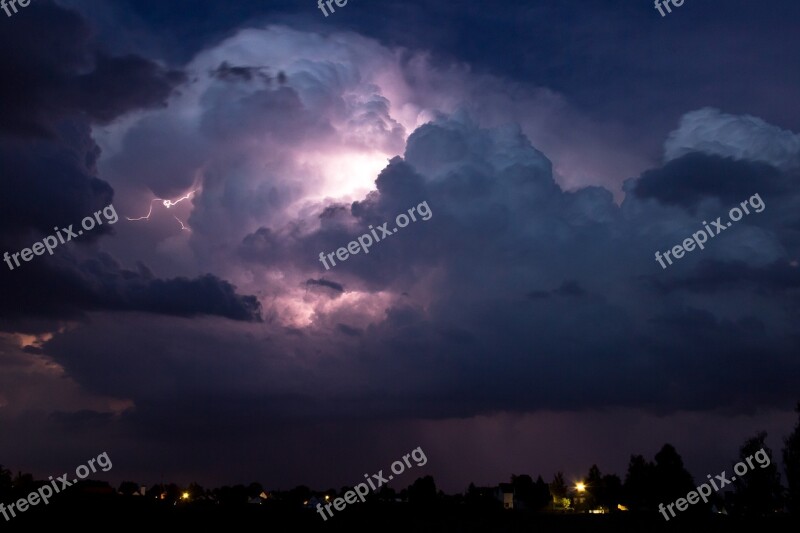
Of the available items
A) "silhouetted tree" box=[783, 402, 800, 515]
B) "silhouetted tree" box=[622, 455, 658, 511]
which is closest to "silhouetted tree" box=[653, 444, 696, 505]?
"silhouetted tree" box=[622, 455, 658, 511]

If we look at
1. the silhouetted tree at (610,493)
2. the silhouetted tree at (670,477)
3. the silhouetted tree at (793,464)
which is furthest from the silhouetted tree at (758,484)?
the silhouetted tree at (610,493)

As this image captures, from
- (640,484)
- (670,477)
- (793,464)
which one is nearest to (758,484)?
(793,464)

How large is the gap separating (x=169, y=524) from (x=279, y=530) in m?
7.29

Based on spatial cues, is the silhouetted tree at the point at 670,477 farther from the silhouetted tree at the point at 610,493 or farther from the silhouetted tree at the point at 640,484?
the silhouetted tree at the point at 610,493

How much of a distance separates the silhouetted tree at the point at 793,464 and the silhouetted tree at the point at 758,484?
8.09m

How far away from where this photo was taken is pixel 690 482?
100250 mm

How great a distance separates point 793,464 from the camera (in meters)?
61.6

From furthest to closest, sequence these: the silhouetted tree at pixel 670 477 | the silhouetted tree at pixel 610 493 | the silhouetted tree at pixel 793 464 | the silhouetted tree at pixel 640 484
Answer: the silhouetted tree at pixel 610 493 → the silhouetted tree at pixel 640 484 → the silhouetted tree at pixel 670 477 → the silhouetted tree at pixel 793 464

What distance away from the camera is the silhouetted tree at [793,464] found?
61.2 meters

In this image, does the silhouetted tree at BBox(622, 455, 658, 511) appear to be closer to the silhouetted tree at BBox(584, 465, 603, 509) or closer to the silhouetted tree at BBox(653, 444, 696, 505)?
the silhouetted tree at BBox(653, 444, 696, 505)

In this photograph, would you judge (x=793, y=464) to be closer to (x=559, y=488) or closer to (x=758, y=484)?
(x=758, y=484)

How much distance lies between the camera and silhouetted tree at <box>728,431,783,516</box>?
2783 inches

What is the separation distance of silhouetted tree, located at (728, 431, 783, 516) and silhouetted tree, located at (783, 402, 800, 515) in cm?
809

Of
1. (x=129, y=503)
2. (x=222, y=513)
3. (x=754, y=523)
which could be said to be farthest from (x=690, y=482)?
(x=129, y=503)
